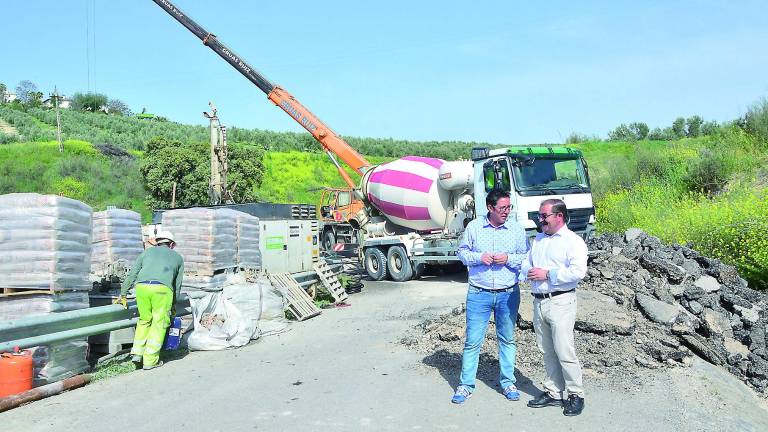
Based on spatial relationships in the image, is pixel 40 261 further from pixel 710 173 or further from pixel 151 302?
pixel 710 173

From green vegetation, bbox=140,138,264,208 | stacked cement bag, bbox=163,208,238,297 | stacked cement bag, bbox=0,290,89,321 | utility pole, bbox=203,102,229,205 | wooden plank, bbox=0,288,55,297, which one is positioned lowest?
stacked cement bag, bbox=0,290,89,321

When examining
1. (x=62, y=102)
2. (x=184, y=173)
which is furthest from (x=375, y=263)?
(x=62, y=102)

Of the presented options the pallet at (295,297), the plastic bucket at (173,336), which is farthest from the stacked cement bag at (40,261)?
the pallet at (295,297)

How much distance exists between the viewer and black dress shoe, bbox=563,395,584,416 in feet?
16.9

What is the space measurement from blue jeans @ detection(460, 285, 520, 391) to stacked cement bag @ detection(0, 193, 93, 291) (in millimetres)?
4626

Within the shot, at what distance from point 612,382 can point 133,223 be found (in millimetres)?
9420

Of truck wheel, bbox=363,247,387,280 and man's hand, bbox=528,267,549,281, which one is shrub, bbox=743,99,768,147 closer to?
truck wheel, bbox=363,247,387,280

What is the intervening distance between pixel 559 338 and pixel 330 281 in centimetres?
855

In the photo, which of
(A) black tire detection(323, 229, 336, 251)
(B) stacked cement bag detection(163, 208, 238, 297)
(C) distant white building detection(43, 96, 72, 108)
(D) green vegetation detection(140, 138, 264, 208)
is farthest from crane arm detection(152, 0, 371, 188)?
(C) distant white building detection(43, 96, 72, 108)

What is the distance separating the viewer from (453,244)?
15.2 metres

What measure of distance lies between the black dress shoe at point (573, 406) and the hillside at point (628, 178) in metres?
7.99

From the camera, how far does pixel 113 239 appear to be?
11.4m

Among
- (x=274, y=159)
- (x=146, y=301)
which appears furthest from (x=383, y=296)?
(x=274, y=159)

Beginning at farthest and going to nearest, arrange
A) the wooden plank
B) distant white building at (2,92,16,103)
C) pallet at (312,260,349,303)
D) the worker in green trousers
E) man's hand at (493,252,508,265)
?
distant white building at (2,92,16,103) → pallet at (312,260,349,303) → the worker in green trousers → the wooden plank → man's hand at (493,252,508,265)
